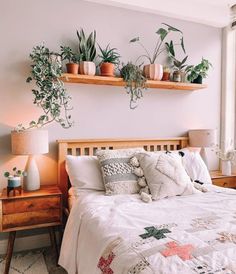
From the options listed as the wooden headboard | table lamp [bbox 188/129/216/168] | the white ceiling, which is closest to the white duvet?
the wooden headboard

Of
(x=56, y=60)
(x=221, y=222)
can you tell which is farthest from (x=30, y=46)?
(x=221, y=222)

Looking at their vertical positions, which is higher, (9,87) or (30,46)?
(30,46)

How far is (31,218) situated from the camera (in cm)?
218

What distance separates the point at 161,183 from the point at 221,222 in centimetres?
63

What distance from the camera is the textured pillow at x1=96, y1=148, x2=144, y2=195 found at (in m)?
2.13

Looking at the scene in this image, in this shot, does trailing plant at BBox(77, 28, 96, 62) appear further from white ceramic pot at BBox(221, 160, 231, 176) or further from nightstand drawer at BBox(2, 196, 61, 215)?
white ceramic pot at BBox(221, 160, 231, 176)

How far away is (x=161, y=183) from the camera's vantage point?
2.08 meters

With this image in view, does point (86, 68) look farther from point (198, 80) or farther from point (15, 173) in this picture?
point (198, 80)

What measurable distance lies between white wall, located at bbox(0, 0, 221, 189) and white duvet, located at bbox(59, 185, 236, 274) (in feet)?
3.06

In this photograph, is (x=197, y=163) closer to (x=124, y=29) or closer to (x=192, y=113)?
(x=192, y=113)

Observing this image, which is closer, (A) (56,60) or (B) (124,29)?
(A) (56,60)

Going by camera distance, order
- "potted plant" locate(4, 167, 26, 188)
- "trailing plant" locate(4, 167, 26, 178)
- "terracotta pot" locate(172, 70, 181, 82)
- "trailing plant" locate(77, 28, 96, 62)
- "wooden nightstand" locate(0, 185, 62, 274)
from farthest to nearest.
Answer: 1. "terracotta pot" locate(172, 70, 181, 82)
2. "trailing plant" locate(77, 28, 96, 62)
3. "trailing plant" locate(4, 167, 26, 178)
4. "potted plant" locate(4, 167, 26, 188)
5. "wooden nightstand" locate(0, 185, 62, 274)

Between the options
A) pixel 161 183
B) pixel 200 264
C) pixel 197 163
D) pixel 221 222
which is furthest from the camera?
pixel 197 163

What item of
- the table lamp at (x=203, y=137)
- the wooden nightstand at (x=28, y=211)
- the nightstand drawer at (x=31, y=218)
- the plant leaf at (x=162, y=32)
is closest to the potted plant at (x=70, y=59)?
the plant leaf at (x=162, y=32)
